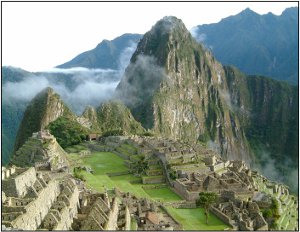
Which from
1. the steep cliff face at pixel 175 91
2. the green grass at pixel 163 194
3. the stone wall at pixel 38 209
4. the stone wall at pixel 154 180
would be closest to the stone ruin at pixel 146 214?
the green grass at pixel 163 194

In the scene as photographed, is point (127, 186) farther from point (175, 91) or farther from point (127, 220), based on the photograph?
point (175, 91)

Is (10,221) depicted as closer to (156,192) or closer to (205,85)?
(156,192)

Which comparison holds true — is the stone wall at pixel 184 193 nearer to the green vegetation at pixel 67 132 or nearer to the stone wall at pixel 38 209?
the stone wall at pixel 38 209

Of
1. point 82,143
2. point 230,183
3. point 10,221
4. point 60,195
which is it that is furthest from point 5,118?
point 10,221

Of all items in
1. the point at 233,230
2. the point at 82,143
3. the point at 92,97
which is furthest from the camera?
the point at 92,97

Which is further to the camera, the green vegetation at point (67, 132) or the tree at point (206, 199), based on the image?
the green vegetation at point (67, 132)

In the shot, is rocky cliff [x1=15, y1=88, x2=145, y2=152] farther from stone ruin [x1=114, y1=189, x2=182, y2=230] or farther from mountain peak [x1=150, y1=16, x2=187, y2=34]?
mountain peak [x1=150, y1=16, x2=187, y2=34]

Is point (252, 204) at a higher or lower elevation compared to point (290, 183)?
higher
